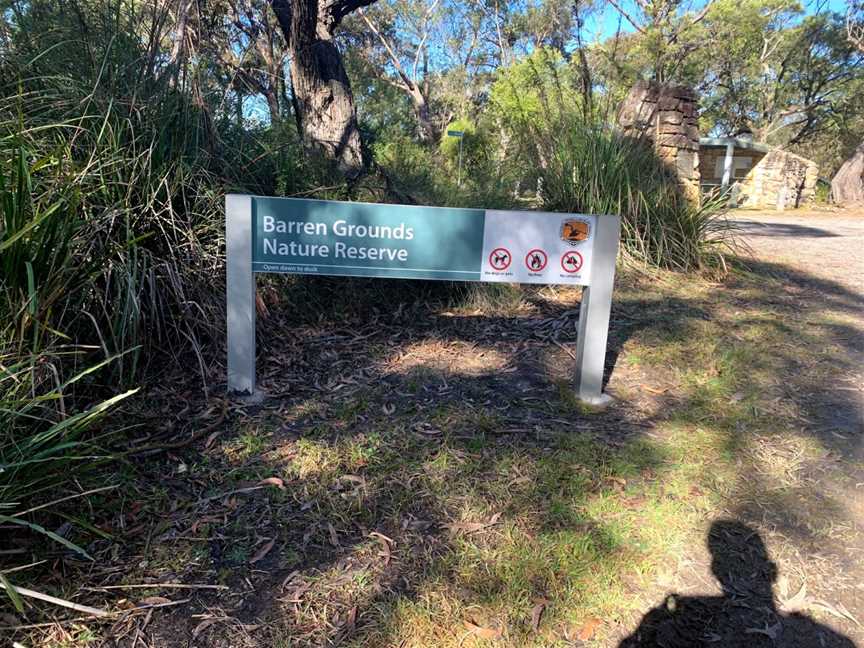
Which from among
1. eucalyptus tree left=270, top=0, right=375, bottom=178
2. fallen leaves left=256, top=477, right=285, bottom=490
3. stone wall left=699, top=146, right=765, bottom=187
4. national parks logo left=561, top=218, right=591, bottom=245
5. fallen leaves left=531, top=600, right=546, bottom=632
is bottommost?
fallen leaves left=531, top=600, right=546, bottom=632

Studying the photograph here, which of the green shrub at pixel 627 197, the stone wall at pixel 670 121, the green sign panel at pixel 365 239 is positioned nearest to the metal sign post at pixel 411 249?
the green sign panel at pixel 365 239

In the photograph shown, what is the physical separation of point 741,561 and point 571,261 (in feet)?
6.10

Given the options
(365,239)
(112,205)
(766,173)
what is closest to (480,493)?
(365,239)

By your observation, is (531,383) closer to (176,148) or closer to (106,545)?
(106,545)

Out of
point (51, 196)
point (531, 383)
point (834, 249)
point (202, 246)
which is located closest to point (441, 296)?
point (531, 383)

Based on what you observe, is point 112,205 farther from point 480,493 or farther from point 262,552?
point 480,493

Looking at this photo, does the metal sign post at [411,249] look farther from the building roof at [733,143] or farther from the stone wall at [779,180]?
the stone wall at [779,180]

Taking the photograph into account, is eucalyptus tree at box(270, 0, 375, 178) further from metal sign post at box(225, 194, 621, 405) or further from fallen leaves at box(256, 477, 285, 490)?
fallen leaves at box(256, 477, 285, 490)

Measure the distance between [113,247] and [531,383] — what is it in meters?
2.71

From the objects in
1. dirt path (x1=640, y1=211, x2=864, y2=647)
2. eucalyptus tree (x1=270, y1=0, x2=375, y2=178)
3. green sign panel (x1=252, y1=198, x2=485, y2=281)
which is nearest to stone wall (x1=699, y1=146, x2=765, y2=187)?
eucalyptus tree (x1=270, y1=0, x2=375, y2=178)

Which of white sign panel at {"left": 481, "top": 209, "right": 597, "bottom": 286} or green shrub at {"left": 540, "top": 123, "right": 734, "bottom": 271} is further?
green shrub at {"left": 540, "top": 123, "right": 734, "bottom": 271}

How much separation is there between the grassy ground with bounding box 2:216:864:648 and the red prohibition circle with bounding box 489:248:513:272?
81 cm

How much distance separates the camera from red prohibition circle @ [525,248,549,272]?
3725mm

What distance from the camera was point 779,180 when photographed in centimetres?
2661
